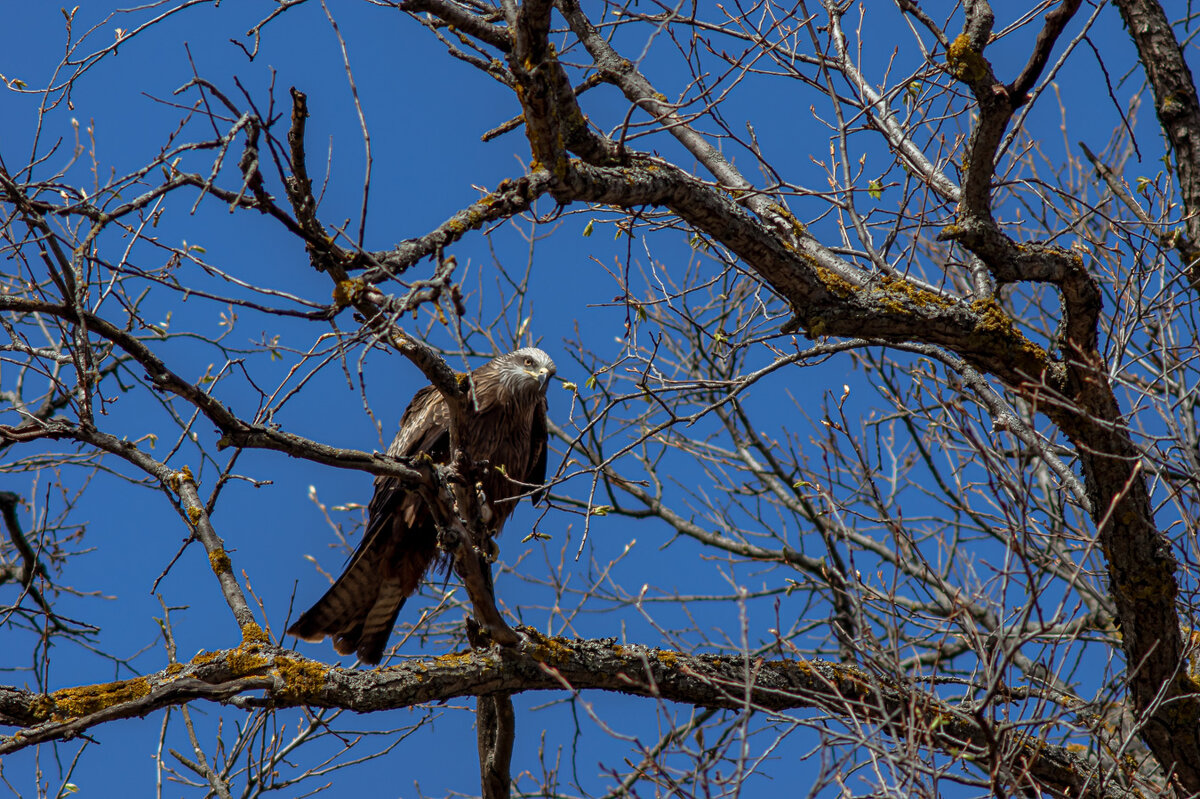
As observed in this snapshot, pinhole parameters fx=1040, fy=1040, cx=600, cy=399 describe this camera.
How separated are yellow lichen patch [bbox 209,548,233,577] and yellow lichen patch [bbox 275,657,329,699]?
1.99ft

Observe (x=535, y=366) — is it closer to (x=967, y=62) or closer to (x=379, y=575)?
(x=379, y=575)

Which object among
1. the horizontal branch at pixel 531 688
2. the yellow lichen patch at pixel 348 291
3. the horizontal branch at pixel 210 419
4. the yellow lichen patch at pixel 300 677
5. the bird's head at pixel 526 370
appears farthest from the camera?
the bird's head at pixel 526 370

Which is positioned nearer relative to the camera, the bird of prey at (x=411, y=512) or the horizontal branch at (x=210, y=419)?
the horizontal branch at (x=210, y=419)

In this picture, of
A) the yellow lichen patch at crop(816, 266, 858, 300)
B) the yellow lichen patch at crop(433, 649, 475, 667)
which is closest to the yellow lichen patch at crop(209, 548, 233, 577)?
the yellow lichen patch at crop(433, 649, 475, 667)

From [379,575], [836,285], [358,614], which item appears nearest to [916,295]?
[836,285]

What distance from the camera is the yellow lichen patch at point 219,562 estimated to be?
393 cm

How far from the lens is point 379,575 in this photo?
5.45 metres

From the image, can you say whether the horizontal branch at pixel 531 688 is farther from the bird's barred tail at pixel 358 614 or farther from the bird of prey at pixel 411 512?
the bird's barred tail at pixel 358 614

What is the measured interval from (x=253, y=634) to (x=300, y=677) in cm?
32

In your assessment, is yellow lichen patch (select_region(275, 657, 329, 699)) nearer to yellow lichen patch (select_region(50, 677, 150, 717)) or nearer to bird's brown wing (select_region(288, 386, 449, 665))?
yellow lichen patch (select_region(50, 677, 150, 717))

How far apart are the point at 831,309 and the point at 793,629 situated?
4275 millimetres

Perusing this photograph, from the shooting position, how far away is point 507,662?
Answer: 12.5 ft

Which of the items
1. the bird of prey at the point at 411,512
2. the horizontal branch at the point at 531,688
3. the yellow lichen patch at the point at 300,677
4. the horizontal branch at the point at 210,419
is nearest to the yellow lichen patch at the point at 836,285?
the horizontal branch at the point at 531,688

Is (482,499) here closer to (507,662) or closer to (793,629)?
(507,662)
